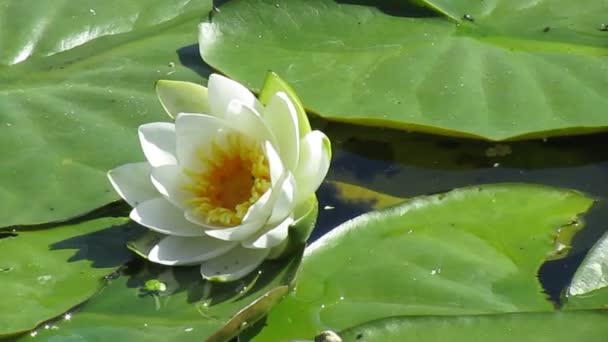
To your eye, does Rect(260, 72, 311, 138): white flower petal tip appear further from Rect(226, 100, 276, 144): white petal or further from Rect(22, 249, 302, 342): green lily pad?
Rect(22, 249, 302, 342): green lily pad

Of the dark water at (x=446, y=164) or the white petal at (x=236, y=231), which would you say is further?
the dark water at (x=446, y=164)

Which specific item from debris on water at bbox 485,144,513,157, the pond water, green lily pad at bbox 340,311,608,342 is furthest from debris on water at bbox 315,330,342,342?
debris on water at bbox 485,144,513,157

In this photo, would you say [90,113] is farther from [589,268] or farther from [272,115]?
[589,268]

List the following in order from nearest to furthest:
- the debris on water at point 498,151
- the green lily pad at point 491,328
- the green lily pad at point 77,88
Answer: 1. the green lily pad at point 491,328
2. the green lily pad at point 77,88
3. the debris on water at point 498,151

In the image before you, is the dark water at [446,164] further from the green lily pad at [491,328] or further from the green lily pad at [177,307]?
the green lily pad at [491,328]

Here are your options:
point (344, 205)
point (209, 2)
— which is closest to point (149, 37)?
point (209, 2)

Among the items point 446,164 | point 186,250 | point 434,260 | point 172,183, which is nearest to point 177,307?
point 186,250

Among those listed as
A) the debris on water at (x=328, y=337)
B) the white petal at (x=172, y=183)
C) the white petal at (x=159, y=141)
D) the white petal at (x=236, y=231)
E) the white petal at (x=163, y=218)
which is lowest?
the debris on water at (x=328, y=337)

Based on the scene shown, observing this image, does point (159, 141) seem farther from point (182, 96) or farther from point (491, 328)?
point (491, 328)

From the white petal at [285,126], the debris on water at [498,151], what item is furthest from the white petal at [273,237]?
the debris on water at [498,151]
